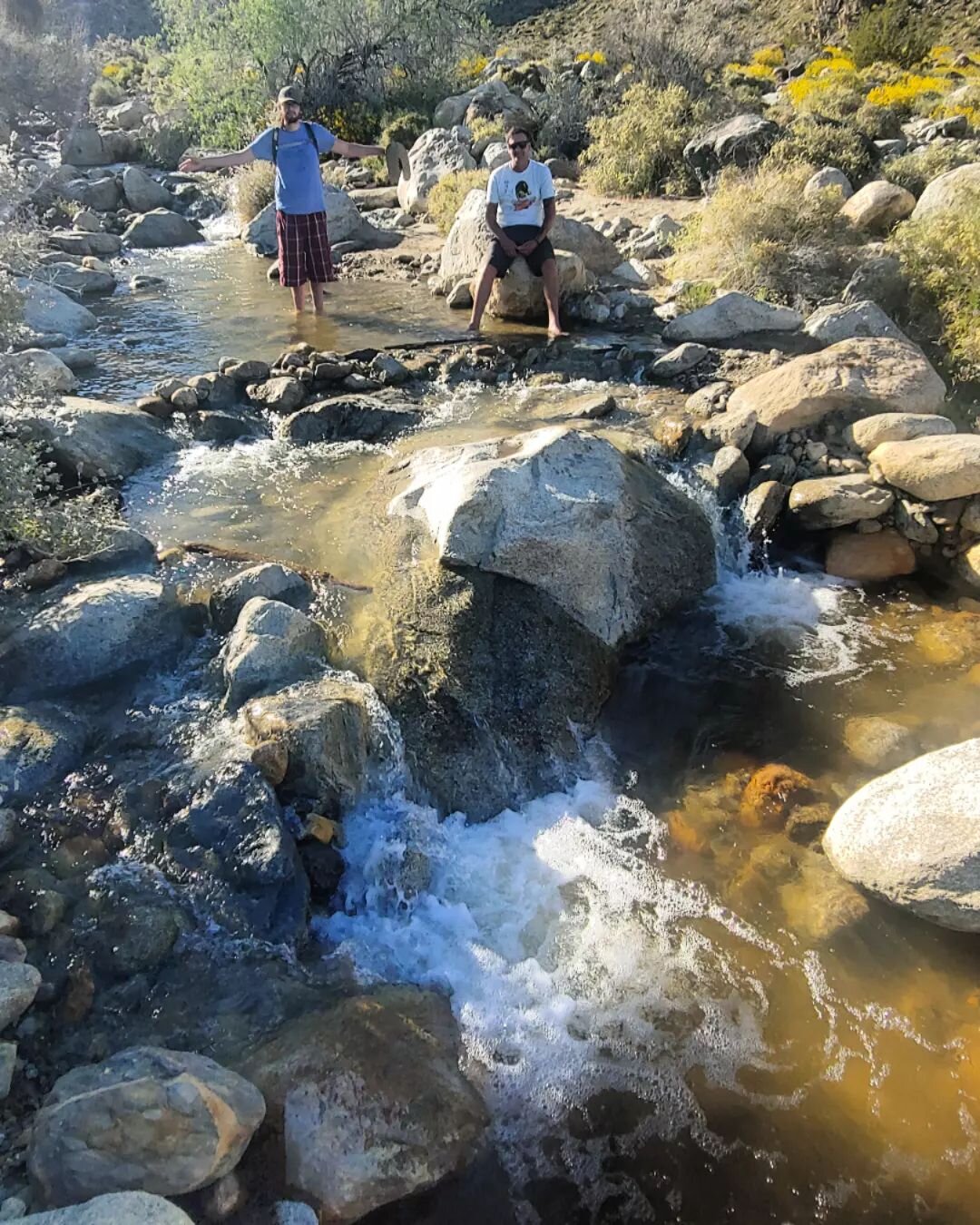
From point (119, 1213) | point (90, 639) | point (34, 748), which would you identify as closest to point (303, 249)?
point (90, 639)

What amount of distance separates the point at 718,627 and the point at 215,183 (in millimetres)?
15644

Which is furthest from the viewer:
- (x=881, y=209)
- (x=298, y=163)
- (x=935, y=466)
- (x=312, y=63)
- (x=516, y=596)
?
(x=312, y=63)

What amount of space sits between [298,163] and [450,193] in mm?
4776

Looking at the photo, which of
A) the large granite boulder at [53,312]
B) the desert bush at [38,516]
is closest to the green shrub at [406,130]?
the large granite boulder at [53,312]

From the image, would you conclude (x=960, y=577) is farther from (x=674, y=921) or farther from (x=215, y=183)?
(x=215, y=183)

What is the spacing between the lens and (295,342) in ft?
28.3

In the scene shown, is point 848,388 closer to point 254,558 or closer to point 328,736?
point 254,558

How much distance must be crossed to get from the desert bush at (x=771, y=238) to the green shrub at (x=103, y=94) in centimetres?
2750

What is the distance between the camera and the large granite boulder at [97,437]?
6.09 m

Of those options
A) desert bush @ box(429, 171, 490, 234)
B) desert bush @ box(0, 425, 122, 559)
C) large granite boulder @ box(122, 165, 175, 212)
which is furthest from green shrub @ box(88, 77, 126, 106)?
desert bush @ box(0, 425, 122, 559)

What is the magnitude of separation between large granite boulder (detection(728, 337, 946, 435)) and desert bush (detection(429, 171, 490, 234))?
7084 millimetres

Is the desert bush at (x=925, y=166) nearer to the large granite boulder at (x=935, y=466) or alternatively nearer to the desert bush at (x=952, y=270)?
the desert bush at (x=952, y=270)

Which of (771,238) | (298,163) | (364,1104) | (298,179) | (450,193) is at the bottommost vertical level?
(364,1104)

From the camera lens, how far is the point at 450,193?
12531 mm
